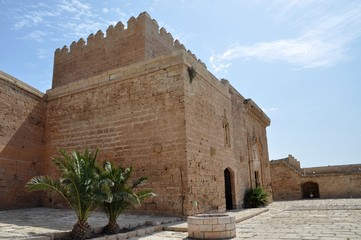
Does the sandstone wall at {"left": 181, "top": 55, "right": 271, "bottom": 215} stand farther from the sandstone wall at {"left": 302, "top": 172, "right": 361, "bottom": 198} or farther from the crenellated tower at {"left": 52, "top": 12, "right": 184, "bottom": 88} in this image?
the sandstone wall at {"left": 302, "top": 172, "right": 361, "bottom": 198}

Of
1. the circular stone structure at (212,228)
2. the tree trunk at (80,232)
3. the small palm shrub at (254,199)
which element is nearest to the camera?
the tree trunk at (80,232)

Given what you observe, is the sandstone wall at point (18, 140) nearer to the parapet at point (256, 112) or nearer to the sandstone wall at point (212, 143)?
the sandstone wall at point (212, 143)

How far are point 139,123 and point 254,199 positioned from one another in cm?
630

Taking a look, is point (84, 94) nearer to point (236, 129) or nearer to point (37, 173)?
point (37, 173)

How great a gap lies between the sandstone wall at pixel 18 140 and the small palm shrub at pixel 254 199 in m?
8.09

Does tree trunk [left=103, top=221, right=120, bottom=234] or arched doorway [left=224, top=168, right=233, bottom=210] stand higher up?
arched doorway [left=224, top=168, right=233, bottom=210]

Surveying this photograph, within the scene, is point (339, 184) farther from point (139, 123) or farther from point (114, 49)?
point (114, 49)

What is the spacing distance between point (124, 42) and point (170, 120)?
481cm

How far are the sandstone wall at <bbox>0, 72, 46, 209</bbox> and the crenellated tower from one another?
2.49 metres

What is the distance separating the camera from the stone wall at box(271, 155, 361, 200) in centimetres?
1955

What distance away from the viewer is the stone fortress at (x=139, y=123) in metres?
8.20

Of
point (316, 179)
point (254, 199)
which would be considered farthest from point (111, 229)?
point (316, 179)

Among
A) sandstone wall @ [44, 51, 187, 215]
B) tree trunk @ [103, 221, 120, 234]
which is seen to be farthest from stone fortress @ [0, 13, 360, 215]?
tree trunk @ [103, 221, 120, 234]

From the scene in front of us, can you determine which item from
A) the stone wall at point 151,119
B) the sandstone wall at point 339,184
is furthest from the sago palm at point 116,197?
the sandstone wall at point 339,184
